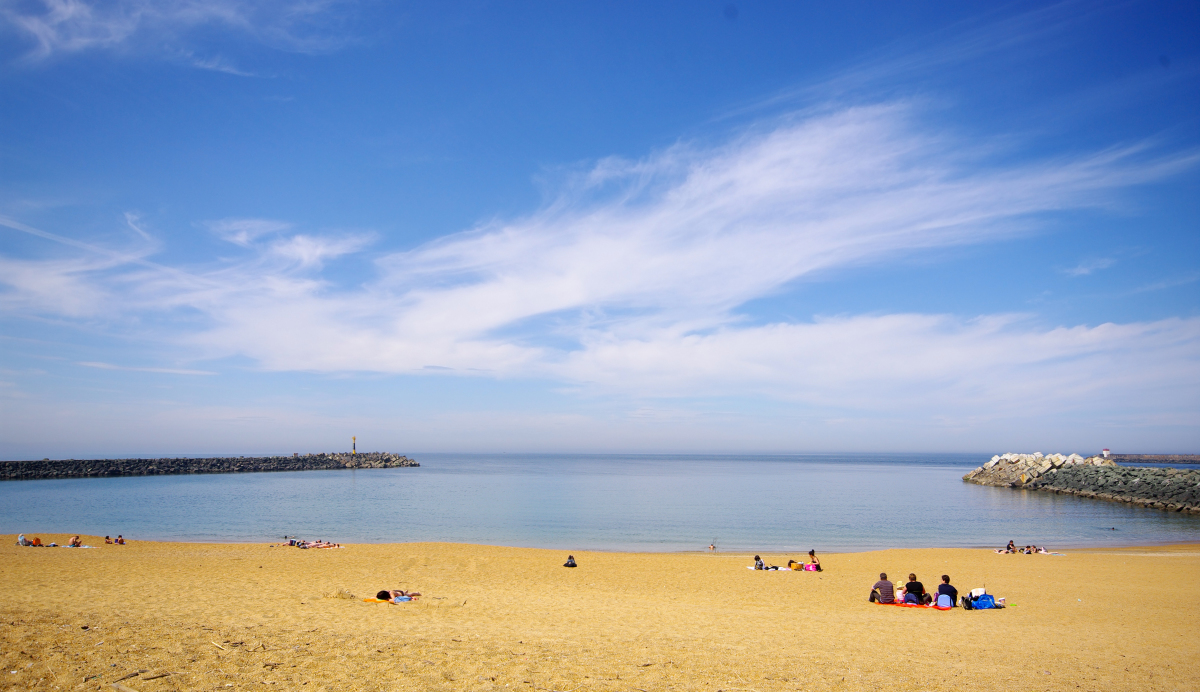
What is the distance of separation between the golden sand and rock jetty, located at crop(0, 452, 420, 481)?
7263 cm

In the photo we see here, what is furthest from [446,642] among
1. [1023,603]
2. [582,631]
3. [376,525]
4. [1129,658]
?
[376,525]

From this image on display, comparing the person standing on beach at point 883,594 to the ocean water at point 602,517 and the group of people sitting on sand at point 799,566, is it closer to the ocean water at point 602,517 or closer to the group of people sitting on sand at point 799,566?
the group of people sitting on sand at point 799,566

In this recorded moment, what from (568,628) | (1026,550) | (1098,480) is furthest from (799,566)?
(1098,480)

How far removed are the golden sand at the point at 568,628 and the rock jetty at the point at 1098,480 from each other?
3467cm

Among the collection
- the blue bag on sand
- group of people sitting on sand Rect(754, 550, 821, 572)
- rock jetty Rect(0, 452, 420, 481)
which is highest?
the blue bag on sand

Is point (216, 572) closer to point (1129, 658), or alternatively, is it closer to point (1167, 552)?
point (1129, 658)

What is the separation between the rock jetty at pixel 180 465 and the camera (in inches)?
2916

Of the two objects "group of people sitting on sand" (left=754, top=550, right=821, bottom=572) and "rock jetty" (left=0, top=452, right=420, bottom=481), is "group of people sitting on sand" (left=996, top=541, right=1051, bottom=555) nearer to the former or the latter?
"group of people sitting on sand" (left=754, top=550, right=821, bottom=572)

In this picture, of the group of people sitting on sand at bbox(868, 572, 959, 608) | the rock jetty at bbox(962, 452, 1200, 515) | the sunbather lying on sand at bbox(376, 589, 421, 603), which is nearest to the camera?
the sunbather lying on sand at bbox(376, 589, 421, 603)

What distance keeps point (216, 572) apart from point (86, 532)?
18.8 meters

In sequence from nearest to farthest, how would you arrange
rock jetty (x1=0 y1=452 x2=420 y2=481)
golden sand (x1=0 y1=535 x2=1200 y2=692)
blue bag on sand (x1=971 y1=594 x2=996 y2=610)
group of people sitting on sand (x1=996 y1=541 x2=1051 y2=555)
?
golden sand (x1=0 y1=535 x2=1200 y2=692) → blue bag on sand (x1=971 y1=594 x2=996 y2=610) → group of people sitting on sand (x1=996 y1=541 x2=1051 y2=555) → rock jetty (x1=0 y1=452 x2=420 y2=481)

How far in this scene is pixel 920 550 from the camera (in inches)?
1045

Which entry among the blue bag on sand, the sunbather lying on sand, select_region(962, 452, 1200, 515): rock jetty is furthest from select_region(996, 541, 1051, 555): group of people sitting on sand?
select_region(962, 452, 1200, 515): rock jetty

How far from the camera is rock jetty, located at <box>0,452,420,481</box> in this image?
2916 inches
